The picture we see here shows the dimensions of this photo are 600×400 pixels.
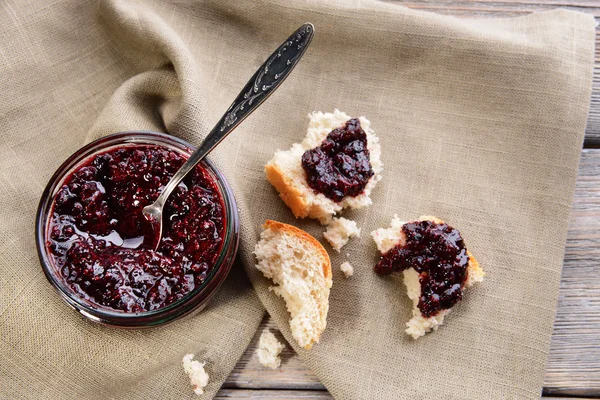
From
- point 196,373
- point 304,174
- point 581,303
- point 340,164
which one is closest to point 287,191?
point 304,174

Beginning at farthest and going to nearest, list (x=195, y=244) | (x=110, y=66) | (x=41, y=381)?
(x=110, y=66) < (x=41, y=381) < (x=195, y=244)

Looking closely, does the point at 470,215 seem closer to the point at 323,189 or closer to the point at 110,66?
the point at 323,189

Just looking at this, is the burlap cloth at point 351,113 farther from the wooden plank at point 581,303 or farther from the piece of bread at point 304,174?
the wooden plank at point 581,303

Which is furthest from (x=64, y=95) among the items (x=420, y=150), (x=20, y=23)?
(x=420, y=150)

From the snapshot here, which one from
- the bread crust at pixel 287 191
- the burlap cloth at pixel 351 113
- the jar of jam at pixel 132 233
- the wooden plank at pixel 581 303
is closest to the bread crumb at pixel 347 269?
the burlap cloth at pixel 351 113

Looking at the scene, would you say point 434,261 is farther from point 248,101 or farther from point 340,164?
point 248,101

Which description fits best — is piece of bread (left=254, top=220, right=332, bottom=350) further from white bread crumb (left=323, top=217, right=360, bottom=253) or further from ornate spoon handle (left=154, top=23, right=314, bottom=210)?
ornate spoon handle (left=154, top=23, right=314, bottom=210)
